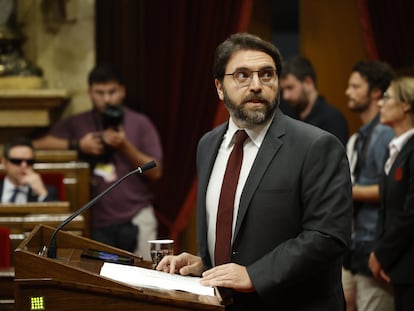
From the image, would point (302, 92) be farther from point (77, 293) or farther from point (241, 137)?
point (77, 293)

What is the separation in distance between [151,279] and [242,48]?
0.84m

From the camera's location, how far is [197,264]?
311 cm

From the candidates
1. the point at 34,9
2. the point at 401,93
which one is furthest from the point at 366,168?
the point at 34,9

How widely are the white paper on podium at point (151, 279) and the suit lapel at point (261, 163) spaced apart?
Answer: 0.89 feet

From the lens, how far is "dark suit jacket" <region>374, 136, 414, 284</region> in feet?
14.3

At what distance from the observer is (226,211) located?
10.0ft

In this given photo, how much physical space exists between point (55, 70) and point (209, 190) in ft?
12.5

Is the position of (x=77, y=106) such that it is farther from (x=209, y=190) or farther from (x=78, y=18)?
(x=209, y=190)

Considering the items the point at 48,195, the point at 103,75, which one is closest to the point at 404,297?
the point at 48,195

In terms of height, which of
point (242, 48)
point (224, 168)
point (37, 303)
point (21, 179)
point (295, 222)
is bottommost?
point (21, 179)

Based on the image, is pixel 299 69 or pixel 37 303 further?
pixel 299 69

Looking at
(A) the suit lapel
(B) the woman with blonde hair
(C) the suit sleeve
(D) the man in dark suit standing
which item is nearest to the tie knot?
(D) the man in dark suit standing

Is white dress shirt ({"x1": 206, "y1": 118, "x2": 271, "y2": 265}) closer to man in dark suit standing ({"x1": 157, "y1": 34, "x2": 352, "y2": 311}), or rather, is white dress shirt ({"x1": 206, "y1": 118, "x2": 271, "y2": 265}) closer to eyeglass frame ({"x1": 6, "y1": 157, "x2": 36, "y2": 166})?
man in dark suit standing ({"x1": 157, "y1": 34, "x2": 352, "y2": 311})

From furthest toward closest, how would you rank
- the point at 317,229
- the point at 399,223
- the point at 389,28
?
the point at 389,28 → the point at 399,223 → the point at 317,229
